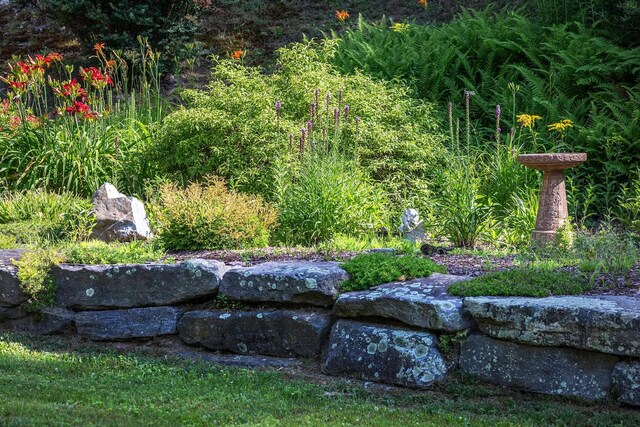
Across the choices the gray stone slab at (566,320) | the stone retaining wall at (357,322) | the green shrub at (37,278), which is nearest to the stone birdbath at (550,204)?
the stone retaining wall at (357,322)

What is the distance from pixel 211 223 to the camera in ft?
23.2

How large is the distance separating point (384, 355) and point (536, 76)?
6068mm

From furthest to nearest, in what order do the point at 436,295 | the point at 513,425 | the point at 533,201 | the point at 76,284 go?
the point at 533,201
the point at 76,284
the point at 436,295
the point at 513,425

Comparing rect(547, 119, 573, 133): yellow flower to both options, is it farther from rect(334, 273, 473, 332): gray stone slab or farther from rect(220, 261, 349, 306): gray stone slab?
rect(220, 261, 349, 306): gray stone slab

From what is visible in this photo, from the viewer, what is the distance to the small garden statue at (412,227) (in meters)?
7.44

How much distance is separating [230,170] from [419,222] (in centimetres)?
240

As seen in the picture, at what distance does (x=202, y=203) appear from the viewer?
23.5 ft

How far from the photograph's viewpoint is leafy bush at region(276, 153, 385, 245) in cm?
734

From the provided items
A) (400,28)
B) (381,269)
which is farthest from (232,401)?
(400,28)

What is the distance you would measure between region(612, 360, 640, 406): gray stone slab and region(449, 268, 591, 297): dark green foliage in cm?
68

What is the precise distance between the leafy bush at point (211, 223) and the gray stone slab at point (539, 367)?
2654 millimetres

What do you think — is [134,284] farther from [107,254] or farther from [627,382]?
[627,382]

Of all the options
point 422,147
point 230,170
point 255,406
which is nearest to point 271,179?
point 230,170

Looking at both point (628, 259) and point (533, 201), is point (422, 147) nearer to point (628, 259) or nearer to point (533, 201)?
point (533, 201)
